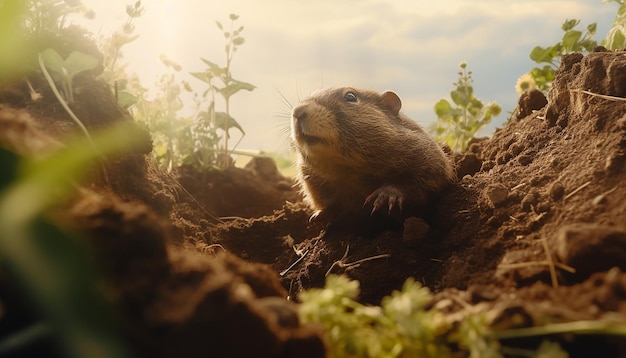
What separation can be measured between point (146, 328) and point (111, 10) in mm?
3297

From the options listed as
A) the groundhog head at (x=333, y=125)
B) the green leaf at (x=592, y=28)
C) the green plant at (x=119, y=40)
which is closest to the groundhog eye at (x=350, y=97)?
the groundhog head at (x=333, y=125)

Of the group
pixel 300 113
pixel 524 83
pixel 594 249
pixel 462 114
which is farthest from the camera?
pixel 462 114

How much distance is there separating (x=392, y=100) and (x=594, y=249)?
2.69 m

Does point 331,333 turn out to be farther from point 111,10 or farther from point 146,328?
point 111,10

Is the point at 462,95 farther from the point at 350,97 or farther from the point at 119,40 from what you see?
the point at 119,40

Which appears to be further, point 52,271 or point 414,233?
point 414,233

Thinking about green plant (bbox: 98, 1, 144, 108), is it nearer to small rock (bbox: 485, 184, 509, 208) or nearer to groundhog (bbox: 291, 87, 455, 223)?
groundhog (bbox: 291, 87, 455, 223)

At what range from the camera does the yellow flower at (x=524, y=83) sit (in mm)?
5016

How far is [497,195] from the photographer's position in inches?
102

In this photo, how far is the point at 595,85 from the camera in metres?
2.73

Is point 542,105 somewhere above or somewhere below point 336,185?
above

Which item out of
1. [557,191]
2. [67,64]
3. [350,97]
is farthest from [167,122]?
[557,191]

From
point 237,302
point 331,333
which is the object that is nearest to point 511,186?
point 331,333

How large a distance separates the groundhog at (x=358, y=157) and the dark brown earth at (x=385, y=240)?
21cm
